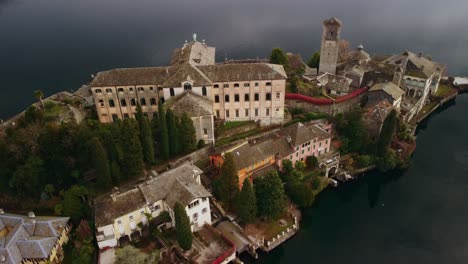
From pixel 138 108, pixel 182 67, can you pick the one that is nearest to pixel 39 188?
pixel 138 108

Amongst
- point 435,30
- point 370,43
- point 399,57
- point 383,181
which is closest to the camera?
point 383,181

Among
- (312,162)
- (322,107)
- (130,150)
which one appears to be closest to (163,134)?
(130,150)

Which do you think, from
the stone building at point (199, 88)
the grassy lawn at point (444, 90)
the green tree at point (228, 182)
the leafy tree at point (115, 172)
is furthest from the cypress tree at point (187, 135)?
the grassy lawn at point (444, 90)

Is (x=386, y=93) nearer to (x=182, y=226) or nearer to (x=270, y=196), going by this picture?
(x=270, y=196)

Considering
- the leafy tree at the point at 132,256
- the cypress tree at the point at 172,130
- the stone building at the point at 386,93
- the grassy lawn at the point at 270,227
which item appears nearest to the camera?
the leafy tree at the point at 132,256

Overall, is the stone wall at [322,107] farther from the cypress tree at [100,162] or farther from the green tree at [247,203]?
the cypress tree at [100,162]

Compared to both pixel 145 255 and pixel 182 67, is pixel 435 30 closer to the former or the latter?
pixel 182 67
